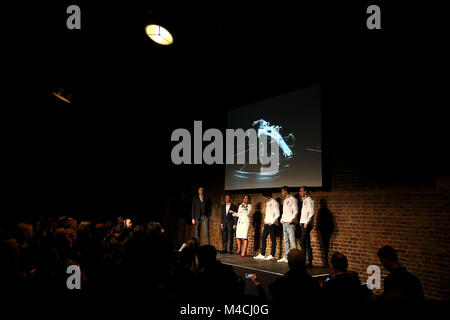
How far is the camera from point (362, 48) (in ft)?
18.8

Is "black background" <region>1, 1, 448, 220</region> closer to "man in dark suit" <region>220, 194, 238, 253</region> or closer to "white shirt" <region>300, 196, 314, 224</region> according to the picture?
"white shirt" <region>300, 196, 314, 224</region>

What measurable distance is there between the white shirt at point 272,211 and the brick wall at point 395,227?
32.1 inches

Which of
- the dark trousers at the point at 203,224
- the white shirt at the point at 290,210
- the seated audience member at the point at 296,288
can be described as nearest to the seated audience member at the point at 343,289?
the seated audience member at the point at 296,288

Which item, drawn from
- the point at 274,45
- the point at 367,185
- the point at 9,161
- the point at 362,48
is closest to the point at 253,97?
the point at 274,45

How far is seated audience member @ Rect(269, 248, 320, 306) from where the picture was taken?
1.82 m

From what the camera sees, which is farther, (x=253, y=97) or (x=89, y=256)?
(x=253, y=97)

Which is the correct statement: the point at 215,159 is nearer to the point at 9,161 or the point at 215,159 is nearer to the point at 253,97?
the point at 253,97

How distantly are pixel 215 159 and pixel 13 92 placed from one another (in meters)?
5.48

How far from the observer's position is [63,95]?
26.1 ft

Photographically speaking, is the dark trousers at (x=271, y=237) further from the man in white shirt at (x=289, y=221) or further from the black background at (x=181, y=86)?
the black background at (x=181, y=86)

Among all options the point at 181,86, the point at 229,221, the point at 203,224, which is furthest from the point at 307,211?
the point at 181,86

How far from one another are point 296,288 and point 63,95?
8.27m

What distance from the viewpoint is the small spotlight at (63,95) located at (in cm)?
777

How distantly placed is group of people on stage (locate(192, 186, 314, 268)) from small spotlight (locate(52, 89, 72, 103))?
15.3 ft
